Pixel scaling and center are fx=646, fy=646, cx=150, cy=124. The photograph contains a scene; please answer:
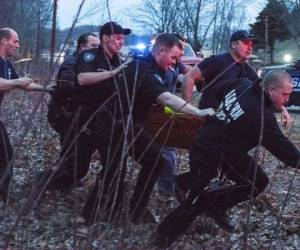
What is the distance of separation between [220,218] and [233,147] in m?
0.77

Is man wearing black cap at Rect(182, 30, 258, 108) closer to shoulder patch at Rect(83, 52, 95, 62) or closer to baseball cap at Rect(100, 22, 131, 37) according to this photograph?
baseball cap at Rect(100, 22, 131, 37)

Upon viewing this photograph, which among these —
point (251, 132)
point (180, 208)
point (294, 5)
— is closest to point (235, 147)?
point (251, 132)

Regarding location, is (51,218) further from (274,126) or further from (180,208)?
(274,126)

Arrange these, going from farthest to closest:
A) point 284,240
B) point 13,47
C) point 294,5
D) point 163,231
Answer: point 294,5 → point 13,47 → point 284,240 → point 163,231

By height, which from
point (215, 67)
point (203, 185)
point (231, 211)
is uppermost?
point (215, 67)

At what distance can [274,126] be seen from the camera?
179 inches

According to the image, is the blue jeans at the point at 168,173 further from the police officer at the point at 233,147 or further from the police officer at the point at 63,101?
the police officer at the point at 233,147

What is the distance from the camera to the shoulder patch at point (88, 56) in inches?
205

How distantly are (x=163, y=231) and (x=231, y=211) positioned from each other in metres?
1.38

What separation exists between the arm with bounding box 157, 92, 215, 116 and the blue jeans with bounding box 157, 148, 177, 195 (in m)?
1.52

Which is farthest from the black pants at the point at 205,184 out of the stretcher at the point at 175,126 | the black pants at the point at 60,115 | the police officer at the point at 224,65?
the black pants at the point at 60,115

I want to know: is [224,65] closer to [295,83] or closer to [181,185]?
[181,185]

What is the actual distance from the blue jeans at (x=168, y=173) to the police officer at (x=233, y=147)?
3.66 feet

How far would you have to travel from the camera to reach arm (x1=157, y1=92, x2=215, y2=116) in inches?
171
